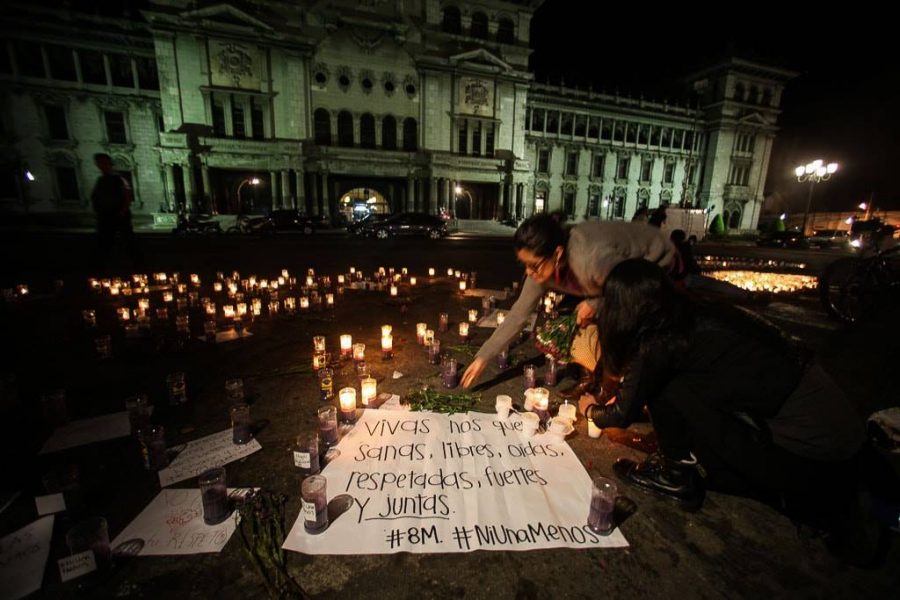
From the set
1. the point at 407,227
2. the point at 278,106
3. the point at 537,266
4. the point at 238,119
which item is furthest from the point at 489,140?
the point at 537,266

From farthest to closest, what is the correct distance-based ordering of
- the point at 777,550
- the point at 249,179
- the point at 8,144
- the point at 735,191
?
1. the point at 735,191
2. the point at 249,179
3. the point at 8,144
4. the point at 777,550

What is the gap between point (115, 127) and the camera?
32.6 metres

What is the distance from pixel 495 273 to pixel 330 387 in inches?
344

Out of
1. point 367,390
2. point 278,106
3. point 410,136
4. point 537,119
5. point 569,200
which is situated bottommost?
point 367,390

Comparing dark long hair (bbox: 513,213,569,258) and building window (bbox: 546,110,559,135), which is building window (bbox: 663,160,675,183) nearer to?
building window (bbox: 546,110,559,135)

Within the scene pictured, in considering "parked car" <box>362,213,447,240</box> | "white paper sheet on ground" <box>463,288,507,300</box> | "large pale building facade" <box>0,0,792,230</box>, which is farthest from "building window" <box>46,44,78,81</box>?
"white paper sheet on ground" <box>463,288,507,300</box>

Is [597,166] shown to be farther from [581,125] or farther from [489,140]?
[489,140]

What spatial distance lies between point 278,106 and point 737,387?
38.5m

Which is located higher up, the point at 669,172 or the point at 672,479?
the point at 669,172

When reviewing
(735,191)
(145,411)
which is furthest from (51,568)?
(735,191)

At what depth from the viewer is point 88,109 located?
31641 mm

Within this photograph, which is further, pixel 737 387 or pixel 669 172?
pixel 669 172

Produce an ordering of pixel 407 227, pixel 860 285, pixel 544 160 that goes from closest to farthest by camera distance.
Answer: pixel 860 285, pixel 407 227, pixel 544 160

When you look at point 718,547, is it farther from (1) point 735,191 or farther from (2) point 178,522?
(1) point 735,191
